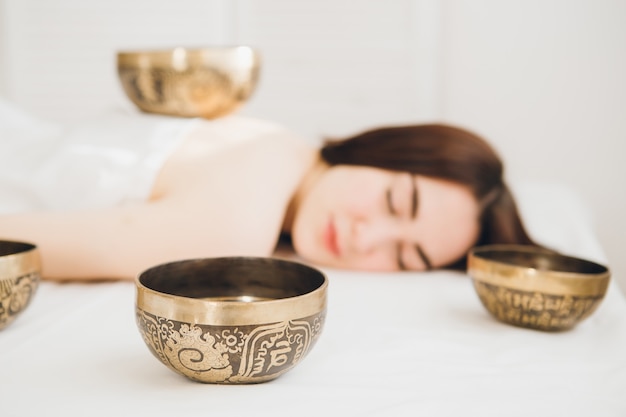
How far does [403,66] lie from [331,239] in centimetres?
161

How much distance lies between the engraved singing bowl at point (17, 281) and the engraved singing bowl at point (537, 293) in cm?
61

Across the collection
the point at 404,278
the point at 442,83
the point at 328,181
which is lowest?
the point at 404,278

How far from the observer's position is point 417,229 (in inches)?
51.4

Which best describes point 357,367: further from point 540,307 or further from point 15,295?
point 15,295

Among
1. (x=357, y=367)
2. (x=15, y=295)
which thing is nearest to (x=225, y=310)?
(x=357, y=367)

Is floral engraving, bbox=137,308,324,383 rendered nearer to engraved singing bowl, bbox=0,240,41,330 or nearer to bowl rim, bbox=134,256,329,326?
bowl rim, bbox=134,256,329,326

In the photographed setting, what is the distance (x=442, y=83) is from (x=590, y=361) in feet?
6.69

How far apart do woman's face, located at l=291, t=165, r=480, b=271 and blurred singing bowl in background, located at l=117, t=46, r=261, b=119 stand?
0.38m

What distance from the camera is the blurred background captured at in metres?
2.28

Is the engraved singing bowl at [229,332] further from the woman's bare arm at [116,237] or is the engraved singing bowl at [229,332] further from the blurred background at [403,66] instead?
the blurred background at [403,66]

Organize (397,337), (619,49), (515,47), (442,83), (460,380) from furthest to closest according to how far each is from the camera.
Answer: (442,83) < (515,47) < (619,49) < (397,337) < (460,380)

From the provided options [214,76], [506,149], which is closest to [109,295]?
[214,76]

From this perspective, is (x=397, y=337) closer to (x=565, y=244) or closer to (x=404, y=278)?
(x=404, y=278)

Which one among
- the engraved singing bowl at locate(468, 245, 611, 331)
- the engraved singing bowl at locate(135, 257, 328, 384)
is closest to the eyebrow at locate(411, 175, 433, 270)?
the engraved singing bowl at locate(468, 245, 611, 331)
